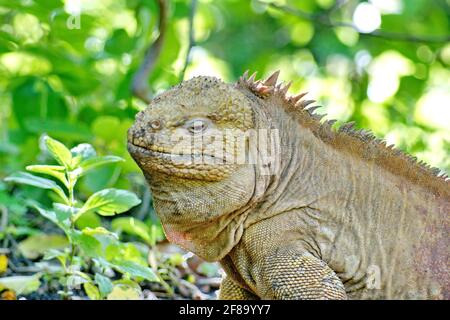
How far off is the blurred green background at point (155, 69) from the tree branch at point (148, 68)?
5.9 inches

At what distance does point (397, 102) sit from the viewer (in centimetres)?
1112

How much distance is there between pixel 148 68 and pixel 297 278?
4.17m

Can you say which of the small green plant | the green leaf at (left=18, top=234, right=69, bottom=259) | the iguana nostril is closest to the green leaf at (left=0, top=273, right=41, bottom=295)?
the small green plant

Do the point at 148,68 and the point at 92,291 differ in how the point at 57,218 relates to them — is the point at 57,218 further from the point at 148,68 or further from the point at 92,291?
the point at 148,68

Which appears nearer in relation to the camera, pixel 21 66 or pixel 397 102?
pixel 21 66

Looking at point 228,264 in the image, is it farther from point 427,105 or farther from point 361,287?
point 427,105

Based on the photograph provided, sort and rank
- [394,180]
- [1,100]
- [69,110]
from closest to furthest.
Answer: [394,180], [69,110], [1,100]

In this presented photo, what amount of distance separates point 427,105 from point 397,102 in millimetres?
2005

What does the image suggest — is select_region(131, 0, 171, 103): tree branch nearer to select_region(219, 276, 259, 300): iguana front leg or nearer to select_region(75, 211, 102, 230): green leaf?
select_region(75, 211, 102, 230): green leaf

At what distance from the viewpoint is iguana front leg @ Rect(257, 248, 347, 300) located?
4.76 meters

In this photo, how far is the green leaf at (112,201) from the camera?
562cm

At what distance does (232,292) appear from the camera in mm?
5555

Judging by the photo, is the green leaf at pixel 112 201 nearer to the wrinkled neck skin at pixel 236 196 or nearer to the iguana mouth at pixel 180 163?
the wrinkled neck skin at pixel 236 196
